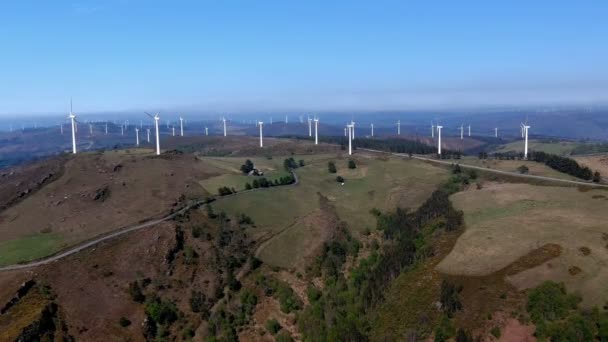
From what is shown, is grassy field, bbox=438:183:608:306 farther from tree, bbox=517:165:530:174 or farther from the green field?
the green field

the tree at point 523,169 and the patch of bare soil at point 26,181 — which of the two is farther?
the tree at point 523,169

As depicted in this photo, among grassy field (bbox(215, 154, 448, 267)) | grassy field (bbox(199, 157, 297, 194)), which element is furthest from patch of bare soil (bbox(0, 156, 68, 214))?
grassy field (bbox(215, 154, 448, 267))

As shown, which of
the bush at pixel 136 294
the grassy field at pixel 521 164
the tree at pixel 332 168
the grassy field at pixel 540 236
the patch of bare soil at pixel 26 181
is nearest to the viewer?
the grassy field at pixel 540 236

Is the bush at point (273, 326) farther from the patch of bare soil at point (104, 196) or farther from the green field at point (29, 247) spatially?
the patch of bare soil at point (104, 196)

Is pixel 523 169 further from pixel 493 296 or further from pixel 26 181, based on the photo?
pixel 26 181

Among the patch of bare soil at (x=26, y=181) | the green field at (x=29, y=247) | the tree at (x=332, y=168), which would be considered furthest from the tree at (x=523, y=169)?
the patch of bare soil at (x=26, y=181)

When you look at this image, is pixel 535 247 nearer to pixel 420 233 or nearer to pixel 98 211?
pixel 420 233

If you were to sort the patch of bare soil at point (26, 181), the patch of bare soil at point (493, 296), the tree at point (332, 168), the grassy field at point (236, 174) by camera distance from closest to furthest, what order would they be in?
the patch of bare soil at point (493, 296) < the patch of bare soil at point (26, 181) < the grassy field at point (236, 174) < the tree at point (332, 168)

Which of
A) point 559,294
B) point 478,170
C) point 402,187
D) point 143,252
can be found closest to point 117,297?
point 143,252

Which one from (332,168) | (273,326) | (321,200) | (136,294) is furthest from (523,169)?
(136,294)
